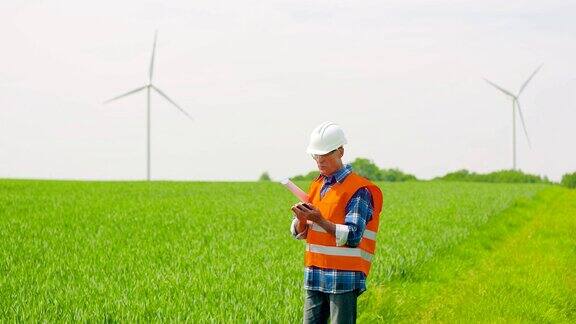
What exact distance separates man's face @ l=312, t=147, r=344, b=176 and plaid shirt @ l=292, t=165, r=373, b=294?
0.21 feet

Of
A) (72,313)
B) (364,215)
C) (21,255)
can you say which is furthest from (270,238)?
(364,215)

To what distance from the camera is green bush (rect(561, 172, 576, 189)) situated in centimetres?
5572

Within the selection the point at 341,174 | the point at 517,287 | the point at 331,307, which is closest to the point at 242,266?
the point at 517,287

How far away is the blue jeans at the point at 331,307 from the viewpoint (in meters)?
6.17

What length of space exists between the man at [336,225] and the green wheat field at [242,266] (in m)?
1.86

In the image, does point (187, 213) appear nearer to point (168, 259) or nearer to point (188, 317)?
point (168, 259)

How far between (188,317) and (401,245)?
319 inches

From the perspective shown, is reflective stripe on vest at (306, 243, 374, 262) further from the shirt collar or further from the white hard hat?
the white hard hat

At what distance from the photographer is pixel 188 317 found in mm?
7727

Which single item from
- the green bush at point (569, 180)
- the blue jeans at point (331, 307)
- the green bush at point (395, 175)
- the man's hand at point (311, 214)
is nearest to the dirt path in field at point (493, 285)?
the blue jeans at point (331, 307)

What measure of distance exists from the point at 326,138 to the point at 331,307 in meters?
1.38

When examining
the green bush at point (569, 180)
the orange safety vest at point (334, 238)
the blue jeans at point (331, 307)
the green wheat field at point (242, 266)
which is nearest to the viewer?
the orange safety vest at point (334, 238)

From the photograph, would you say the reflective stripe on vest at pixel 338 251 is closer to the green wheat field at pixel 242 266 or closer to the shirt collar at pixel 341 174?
the shirt collar at pixel 341 174

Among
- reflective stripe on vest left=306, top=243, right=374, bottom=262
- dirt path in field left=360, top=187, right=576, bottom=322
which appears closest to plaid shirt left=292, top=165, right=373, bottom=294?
reflective stripe on vest left=306, top=243, right=374, bottom=262
